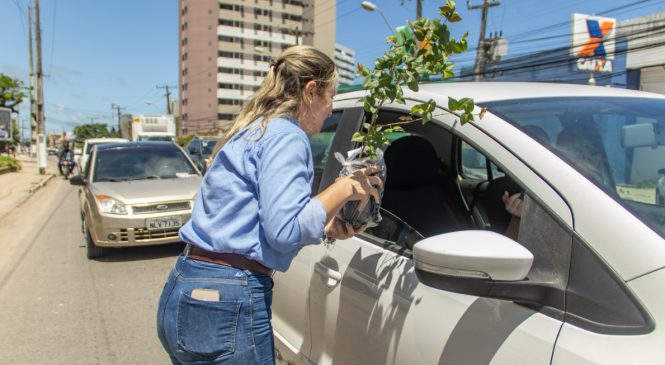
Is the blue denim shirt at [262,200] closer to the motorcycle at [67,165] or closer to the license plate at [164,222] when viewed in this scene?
the license plate at [164,222]

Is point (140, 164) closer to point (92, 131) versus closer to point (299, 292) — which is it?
point (299, 292)

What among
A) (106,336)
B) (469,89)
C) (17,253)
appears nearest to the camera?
(469,89)

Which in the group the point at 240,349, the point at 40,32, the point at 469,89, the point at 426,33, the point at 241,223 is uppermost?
the point at 40,32

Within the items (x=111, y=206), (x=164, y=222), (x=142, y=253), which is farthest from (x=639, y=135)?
A: (x=142, y=253)

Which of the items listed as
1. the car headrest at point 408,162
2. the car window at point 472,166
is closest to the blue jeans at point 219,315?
the car headrest at point 408,162

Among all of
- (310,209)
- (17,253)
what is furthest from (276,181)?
(17,253)

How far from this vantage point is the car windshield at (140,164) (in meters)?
7.59

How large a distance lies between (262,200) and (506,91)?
111cm

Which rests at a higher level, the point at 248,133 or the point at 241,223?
the point at 248,133

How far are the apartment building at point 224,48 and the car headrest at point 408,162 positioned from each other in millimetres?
82602

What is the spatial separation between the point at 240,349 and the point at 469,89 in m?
1.33

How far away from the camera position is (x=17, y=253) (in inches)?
287

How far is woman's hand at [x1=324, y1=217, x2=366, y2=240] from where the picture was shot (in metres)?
1.79

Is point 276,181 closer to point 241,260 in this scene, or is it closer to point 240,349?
point 241,260
